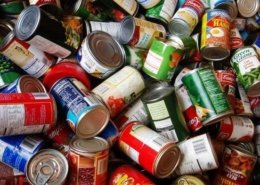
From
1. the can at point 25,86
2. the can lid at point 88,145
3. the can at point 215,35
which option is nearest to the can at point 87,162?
the can lid at point 88,145

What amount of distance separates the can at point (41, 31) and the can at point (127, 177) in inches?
21.0

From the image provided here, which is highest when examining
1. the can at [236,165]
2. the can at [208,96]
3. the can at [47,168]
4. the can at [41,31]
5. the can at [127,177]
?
the can at [41,31]

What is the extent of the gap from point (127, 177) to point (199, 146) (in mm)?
297

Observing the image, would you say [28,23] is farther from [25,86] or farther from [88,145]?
[88,145]

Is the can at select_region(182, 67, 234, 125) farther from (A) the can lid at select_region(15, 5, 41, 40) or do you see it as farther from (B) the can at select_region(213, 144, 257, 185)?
(A) the can lid at select_region(15, 5, 41, 40)

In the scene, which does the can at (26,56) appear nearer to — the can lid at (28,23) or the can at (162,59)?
the can lid at (28,23)

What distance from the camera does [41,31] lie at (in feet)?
4.90

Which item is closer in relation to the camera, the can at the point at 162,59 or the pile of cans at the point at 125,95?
the pile of cans at the point at 125,95

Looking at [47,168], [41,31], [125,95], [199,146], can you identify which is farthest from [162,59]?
[47,168]

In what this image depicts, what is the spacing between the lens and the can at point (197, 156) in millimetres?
1475

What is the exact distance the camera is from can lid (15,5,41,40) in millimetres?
1491

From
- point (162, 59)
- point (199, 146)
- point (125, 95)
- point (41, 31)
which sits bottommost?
point (199, 146)

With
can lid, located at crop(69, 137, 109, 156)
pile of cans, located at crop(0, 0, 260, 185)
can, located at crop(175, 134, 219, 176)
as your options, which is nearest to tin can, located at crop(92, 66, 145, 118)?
pile of cans, located at crop(0, 0, 260, 185)

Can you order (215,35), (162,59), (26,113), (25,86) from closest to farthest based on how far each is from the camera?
(26,113) → (25,86) → (162,59) → (215,35)
